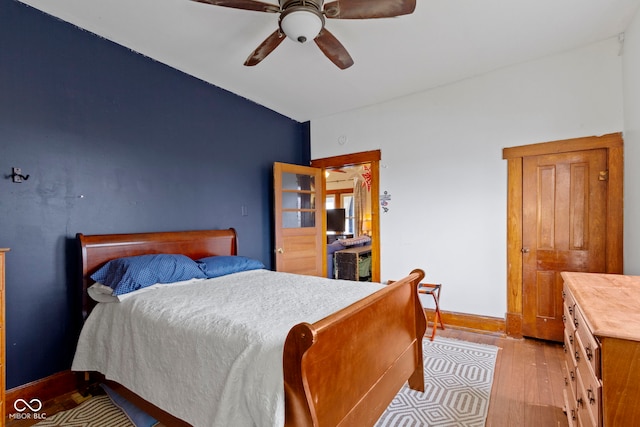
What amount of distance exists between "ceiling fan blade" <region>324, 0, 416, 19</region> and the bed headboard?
2.25m

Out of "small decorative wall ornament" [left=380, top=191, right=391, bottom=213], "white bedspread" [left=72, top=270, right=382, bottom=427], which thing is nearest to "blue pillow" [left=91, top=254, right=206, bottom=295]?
"white bedspread" [left=72, top=270, right=382, bottom=427]

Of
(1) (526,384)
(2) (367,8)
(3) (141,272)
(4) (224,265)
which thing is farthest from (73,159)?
(1) (526,384)

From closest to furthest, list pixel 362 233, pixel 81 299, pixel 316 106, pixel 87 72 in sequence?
pixel 81 299 → pixel 87 72 → pixel 316 106 → pixel 362 233

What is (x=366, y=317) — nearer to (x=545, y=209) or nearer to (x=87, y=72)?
(x=545, y=209)

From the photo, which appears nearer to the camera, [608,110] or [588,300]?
[588,300]

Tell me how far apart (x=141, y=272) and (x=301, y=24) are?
1950mm

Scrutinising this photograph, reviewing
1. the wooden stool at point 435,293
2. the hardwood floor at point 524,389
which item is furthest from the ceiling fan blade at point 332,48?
the hardwood floor at point 524,389

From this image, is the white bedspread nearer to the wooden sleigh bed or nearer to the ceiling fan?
the wooden sleigh bed

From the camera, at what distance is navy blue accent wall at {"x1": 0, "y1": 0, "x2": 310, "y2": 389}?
203 centimetres

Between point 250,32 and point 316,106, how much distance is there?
5.56ft

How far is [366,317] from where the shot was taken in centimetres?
151

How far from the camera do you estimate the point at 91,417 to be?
1931mm

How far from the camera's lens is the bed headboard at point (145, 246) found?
2.21 m

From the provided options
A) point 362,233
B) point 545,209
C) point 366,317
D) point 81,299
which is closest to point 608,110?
point 545,209
